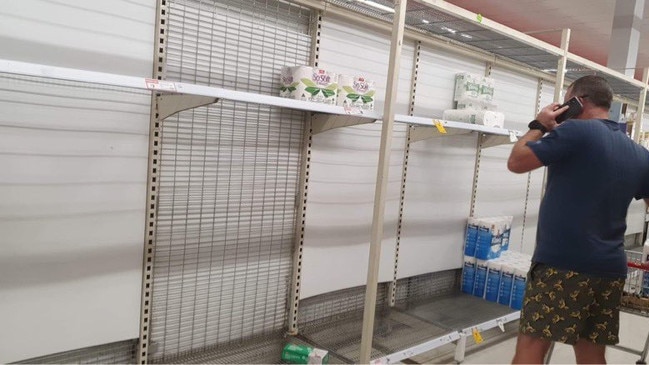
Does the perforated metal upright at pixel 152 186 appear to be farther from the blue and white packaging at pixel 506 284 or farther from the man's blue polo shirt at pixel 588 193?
the blue and white packaging at pixel 506 284

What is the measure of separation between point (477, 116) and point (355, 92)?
3.38 feet

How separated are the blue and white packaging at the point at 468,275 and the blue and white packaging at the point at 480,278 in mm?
29

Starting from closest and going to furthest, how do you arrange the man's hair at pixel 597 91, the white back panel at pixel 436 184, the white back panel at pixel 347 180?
the man's hair at pixel 597 91, the white back panel at pixel 347 180, the white back panel at pixel 436 184

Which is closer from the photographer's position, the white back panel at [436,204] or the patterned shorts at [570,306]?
the patterned shorts at [570,306]

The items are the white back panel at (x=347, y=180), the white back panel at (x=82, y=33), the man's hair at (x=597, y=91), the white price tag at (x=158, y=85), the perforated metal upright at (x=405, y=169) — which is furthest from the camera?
the perforated metal upright at (x=405, y=169)

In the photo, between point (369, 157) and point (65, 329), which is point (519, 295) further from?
point (65, 329)

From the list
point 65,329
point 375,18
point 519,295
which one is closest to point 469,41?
point 375,18

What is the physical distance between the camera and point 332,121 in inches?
93.2

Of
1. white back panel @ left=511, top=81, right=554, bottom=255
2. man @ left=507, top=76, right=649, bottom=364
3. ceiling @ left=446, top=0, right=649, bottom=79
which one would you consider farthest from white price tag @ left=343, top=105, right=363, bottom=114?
white back panel @ left=511, top=81, right=554, bottom=255

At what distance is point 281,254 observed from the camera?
247 cm

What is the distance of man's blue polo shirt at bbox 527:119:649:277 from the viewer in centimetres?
172

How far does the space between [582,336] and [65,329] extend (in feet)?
6.73

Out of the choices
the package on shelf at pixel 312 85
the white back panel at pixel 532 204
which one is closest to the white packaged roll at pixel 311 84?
the package on shelf at pixel 312 85

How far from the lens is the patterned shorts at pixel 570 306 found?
5.72 ft
